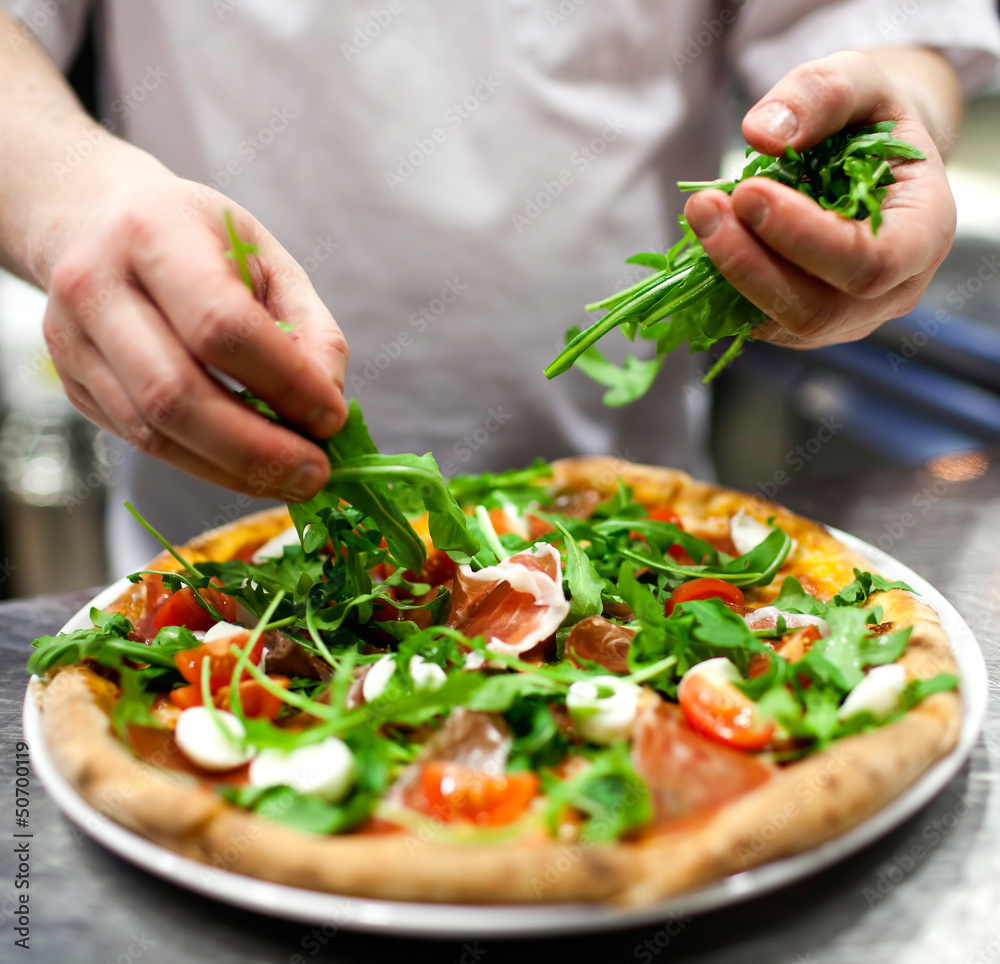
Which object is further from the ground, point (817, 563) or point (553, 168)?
point (553, 168)

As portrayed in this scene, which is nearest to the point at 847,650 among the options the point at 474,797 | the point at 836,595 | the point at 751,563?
the point at 836,595

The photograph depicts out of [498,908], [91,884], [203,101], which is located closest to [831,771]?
[498,908]

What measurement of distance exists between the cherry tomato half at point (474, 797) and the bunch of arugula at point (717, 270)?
0.73 m

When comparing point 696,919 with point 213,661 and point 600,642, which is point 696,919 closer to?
point 600,642

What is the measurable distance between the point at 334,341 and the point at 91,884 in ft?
2.59

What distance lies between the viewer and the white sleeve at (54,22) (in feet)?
6.82

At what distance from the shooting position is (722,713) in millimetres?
1248

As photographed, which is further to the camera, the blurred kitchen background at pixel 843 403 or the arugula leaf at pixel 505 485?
the blurred kitchen background at pixel 843 403

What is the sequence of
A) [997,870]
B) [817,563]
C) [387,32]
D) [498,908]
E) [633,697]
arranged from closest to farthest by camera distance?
[498,908] → [997,870] → [633,697] → [817,563] → [387,32]

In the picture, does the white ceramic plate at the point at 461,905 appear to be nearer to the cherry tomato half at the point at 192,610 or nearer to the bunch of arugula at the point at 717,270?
the cherry tomato half at the point at 192,610

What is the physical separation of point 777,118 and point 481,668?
95 cm

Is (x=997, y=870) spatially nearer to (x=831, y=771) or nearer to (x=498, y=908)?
(x=831, y=771)

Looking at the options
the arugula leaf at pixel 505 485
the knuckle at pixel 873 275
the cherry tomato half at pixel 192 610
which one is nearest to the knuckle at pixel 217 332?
the cherry tomato half at pixel 192 610

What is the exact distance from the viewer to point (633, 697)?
4.19 ft
